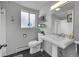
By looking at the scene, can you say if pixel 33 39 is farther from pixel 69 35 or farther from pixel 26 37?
pixel 69 35

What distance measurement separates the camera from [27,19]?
1.57 metres

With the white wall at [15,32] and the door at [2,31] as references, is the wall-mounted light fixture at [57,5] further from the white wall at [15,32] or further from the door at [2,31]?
the door at [2,31]

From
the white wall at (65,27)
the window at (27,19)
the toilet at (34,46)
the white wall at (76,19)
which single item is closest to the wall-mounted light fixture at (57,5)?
the white wall at (76,19)

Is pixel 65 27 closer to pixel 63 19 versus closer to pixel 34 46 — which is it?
pixel 63 19

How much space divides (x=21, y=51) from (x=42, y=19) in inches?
37.1

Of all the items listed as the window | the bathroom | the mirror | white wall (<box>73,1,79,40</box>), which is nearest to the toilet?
the bathroom

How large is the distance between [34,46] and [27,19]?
699 mm

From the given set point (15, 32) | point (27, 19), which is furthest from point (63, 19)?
point (15, 32)

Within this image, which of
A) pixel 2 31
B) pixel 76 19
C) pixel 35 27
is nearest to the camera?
pixel 76 19

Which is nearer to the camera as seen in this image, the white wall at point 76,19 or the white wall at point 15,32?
the white wall at point 76,19

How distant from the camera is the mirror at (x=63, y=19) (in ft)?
4.91

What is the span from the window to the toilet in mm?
417

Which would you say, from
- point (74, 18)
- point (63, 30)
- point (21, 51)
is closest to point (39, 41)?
point (21, 51)

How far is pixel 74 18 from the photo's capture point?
143 centimetres
